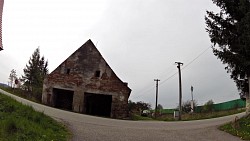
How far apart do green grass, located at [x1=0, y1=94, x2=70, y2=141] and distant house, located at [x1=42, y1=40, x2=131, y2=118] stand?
19.3m

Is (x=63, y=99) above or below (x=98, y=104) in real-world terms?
above

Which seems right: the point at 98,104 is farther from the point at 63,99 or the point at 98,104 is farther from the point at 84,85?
the point at 84,85

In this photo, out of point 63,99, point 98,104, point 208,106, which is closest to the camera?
point 63,99

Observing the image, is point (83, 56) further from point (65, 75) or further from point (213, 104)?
point (213, 104)

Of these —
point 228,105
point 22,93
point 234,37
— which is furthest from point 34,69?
point 234,37

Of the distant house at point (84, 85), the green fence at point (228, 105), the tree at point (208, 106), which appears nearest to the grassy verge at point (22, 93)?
the distant house at point (84, 85)

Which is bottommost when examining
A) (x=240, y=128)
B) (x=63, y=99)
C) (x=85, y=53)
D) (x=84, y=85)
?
(x=240, y=128)

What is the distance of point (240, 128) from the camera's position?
16125 millimetres

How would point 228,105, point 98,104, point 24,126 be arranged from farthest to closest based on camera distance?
point 228,105 < point 98,104 < point 24,126

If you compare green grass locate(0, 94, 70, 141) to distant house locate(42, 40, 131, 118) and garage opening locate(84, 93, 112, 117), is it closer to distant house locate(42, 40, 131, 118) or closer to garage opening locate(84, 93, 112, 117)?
distant house locate(42, 40, 131, 118)

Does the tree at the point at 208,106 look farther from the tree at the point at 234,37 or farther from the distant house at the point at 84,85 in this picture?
the tree at the point at 234,37

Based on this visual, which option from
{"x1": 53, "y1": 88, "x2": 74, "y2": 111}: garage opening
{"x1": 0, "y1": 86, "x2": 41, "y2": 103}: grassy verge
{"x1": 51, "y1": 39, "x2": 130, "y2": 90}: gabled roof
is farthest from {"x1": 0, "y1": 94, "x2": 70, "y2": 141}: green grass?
{"x1": 0, "y1": 86, "x2": 41, "y2": 103}: grassy verge

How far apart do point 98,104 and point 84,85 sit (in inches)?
165

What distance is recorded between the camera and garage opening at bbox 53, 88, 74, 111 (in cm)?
3403
